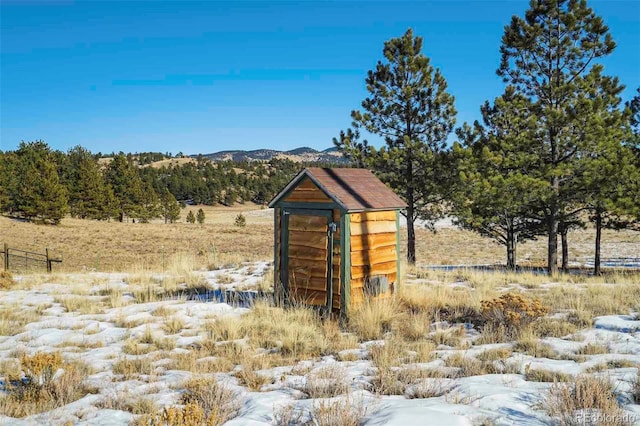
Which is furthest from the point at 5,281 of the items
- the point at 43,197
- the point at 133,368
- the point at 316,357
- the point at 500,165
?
the point at 43,197

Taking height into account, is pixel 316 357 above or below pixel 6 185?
below

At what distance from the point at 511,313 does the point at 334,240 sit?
10.6 feet

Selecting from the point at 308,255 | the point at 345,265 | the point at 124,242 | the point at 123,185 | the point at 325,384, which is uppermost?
the point at 123,185

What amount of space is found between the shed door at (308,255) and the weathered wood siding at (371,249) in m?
0.45

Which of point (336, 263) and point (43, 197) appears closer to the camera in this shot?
point (336, 263)

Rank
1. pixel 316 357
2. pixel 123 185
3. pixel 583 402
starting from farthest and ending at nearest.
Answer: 1. pixel 123 185
2. pixel 316 357
3. pixel 583 402

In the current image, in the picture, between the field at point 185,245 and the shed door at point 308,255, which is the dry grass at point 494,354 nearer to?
the shed door at point 308,255

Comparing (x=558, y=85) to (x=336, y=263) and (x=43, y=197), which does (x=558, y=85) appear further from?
(x=43, y=197)

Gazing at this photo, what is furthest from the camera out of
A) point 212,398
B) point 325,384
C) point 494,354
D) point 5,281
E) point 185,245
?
point 185,245

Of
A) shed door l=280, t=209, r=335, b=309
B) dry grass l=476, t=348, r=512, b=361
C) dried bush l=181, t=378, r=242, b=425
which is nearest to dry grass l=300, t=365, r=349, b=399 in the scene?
dried bush l=181, t=378, r=242, b=425

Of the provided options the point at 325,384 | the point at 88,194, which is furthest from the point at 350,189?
the point at 88,194

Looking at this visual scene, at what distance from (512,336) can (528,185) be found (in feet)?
29.0

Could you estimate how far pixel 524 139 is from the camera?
15164 millimetres

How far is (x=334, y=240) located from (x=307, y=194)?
113cm
